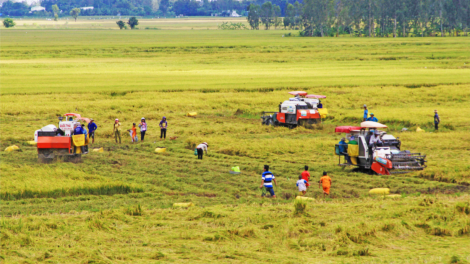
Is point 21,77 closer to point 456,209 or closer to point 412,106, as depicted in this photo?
point 412,106

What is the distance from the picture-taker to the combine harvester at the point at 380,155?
80.3 ft

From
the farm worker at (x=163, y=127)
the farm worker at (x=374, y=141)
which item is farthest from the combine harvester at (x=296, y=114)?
the farm worker at (x=374, y=141)

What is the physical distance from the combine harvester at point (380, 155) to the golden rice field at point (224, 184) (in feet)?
1.75

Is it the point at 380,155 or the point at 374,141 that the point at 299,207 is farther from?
the point at 374,141

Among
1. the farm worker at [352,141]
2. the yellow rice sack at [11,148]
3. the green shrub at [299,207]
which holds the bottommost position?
the yellow rice sack at [11,148]

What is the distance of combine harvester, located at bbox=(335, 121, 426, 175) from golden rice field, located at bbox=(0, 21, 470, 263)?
1.75 ft

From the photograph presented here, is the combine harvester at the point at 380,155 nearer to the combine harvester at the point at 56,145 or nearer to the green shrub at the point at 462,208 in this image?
the green shrub at the point at 462,208

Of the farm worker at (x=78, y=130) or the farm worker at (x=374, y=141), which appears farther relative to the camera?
the farm worker at (x=78, y=130)

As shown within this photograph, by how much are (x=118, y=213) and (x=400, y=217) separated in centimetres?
910

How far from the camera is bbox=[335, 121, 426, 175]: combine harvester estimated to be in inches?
964

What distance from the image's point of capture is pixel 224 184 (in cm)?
2339

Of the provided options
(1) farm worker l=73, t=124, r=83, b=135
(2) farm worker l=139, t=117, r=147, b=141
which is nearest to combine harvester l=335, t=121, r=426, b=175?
(2) farm worker l=139, t=117, r=147, b=141

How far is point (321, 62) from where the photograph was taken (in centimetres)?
9875

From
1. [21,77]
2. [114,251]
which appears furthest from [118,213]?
[21,77]
